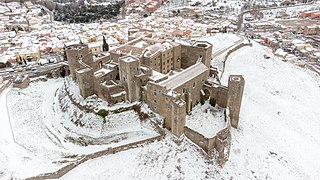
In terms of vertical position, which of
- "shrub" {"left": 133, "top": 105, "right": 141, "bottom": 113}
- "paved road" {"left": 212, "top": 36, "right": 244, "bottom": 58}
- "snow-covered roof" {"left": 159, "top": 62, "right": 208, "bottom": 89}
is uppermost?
"snow-covered roof" {"left": 159, "top": 62, "right": 208, "bottom": 89}

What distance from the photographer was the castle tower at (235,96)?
113ft

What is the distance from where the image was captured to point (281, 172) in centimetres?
3262

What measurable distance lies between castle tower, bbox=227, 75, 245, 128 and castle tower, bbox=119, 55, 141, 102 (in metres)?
13.1

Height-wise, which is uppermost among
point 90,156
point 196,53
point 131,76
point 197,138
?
point 196,53

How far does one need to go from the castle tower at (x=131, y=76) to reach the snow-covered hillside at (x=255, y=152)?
786 cm

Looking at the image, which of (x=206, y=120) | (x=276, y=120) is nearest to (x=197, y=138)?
(x=206, y=120)

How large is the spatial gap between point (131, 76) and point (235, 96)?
590 inches

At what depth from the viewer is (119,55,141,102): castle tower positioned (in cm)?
3462

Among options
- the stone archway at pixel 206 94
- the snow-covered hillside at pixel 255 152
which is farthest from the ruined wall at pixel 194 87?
the snow-covered hillside at pixel 255 152

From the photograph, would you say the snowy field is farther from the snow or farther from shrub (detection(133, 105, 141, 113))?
the snow

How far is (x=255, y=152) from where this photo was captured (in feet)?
114

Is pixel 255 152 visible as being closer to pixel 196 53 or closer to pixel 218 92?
pixel 218 92

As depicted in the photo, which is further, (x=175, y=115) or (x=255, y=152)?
(x=255, y=152)

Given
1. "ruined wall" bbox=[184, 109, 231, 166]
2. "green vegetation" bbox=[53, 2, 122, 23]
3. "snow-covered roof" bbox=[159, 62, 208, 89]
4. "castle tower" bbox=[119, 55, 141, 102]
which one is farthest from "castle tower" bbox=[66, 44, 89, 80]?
"green vegetation" bbox=[53, 2, 122, 23]
